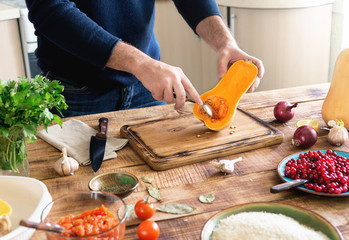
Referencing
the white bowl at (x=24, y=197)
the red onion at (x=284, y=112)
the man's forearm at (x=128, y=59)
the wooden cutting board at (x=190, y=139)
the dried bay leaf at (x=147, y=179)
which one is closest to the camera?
the white bowl at (x=24, y=197)

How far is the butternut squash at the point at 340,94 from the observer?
1.37 metres

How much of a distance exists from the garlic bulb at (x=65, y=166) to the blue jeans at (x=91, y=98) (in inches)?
24.1

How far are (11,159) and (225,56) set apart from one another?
2.82 feet

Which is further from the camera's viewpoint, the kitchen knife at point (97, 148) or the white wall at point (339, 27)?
the white wall at point (339, 27)

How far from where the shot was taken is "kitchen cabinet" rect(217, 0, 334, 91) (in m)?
2.73

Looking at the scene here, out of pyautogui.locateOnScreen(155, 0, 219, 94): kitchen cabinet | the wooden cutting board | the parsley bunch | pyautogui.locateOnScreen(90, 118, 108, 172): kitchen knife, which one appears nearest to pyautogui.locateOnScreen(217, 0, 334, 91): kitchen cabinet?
pyautogui.locateOnScreen(155, 0, 219, 94): kitchen cabinet

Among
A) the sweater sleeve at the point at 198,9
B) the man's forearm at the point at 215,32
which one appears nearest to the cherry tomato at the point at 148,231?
the man's forearm at the point at 215,32

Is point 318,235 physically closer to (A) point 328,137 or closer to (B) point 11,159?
(A) point 328,137

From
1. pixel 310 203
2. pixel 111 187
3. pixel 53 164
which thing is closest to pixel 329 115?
pixel 310 203

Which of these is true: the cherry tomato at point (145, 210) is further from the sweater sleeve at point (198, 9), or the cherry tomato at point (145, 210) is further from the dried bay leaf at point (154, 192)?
the sweater sleeve at point (198, 9)

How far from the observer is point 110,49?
54.5 inches

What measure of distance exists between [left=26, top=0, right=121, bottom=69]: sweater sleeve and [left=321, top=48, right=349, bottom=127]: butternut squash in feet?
2.38

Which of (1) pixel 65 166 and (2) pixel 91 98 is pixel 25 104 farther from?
(2) pixel 91 98

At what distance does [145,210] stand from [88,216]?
0.51 ft
